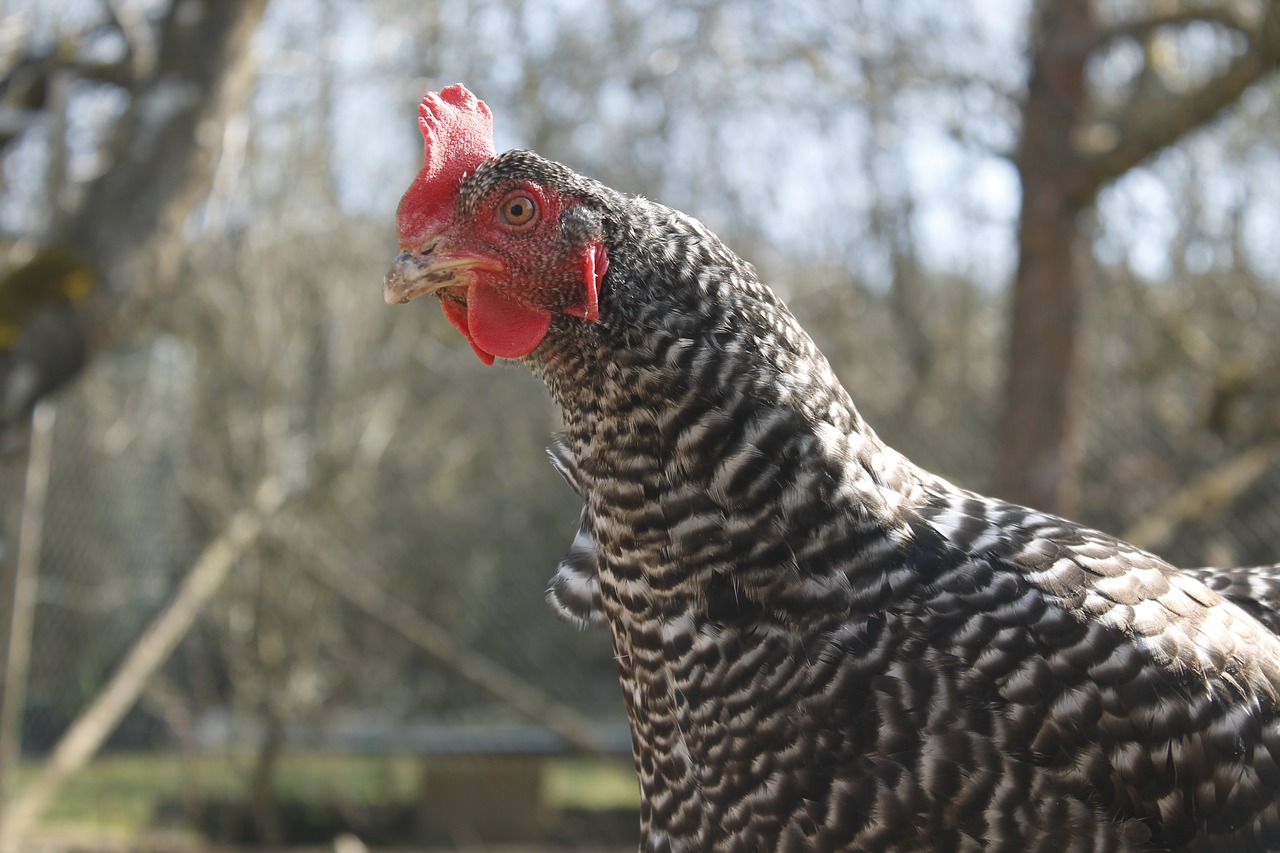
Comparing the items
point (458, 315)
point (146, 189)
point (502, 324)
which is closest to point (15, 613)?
point (146, 189)

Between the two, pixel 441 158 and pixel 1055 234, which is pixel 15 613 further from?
pixel 1055 234

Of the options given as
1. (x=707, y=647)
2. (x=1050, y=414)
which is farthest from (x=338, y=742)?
(x=707, y=647)

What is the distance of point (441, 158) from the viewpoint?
182 cm

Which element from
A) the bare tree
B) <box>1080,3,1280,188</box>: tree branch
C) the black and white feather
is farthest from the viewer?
the bare tree

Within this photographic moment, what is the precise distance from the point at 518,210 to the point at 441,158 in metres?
0.21

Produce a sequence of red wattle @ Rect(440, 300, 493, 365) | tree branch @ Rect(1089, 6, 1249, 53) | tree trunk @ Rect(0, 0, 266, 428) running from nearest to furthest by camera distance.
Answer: red wattle @ Rect(440, 300, 493, 365) < tree branch @ Rect(1089, 6, 1249, 53) < tree trunk @ Rect(0, 0, 266, 428)

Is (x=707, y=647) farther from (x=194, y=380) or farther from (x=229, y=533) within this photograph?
(x=194, y=380)

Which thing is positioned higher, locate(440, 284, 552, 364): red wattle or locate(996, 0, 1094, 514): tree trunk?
locate(996, 0, 1094, 514): tree trunk

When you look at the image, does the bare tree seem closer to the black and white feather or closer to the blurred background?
the blurred background

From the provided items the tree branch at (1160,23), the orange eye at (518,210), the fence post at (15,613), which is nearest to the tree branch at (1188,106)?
the tree branch at (1160,23)

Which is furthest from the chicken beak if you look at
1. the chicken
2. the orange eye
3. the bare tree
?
the bare tree

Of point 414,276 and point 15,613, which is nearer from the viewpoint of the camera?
point 414,276

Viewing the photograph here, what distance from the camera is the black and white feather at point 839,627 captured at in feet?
5.05

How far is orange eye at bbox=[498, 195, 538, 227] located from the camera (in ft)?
5.61
